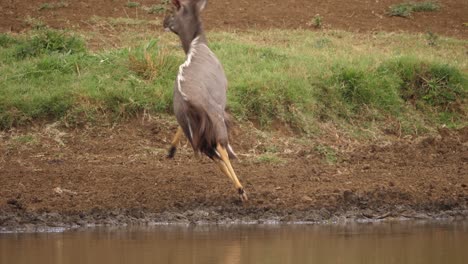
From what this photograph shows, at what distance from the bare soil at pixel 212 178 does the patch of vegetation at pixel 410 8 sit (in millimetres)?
5140

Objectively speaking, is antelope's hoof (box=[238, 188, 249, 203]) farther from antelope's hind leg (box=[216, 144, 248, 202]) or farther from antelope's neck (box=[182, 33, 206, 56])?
antelope's neck (box=[182, 33, 206, 56])

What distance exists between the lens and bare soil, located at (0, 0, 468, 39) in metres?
16.0

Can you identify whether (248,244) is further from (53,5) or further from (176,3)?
(53,5)

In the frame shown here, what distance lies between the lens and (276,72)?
13.1 meters

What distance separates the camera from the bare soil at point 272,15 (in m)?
16.0

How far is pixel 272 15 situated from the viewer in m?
16.8

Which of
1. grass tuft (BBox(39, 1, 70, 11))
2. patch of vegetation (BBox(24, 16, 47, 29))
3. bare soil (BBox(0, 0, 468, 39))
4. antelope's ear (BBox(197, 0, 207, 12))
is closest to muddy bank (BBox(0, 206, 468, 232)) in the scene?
antelope's ear (BBox(197, 0, 207, 12))

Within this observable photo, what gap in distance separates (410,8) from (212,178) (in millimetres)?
7994

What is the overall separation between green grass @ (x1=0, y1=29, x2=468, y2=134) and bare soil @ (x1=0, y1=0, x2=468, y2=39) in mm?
1611

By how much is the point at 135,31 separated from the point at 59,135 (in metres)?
3.77

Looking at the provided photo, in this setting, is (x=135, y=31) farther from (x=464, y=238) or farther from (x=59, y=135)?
(x=464, y=238)

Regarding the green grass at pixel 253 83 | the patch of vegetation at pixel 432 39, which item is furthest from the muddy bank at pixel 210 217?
the patch of vegetation at pixel 432 39

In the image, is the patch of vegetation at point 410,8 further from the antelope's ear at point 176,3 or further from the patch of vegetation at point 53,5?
the antelope's ear at point 176,3

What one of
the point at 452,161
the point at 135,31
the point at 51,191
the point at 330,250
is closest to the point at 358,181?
the point at 452,161
